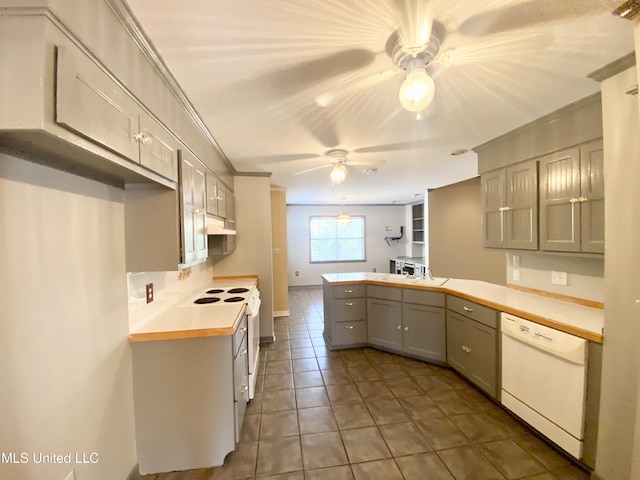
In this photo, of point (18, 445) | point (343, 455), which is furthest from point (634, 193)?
point (18, 445)

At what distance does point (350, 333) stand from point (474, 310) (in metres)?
1.54

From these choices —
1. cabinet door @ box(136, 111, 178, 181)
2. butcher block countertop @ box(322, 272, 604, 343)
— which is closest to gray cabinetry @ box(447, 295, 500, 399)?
butcher block countertop @ box(322, 272, 604, 343)

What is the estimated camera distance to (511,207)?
8.02ft

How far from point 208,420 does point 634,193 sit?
2834 mm

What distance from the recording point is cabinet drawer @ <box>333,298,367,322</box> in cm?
339

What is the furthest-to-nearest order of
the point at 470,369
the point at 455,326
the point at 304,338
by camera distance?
the point at 304,338 → the point at 455,326 → the point at 470,369

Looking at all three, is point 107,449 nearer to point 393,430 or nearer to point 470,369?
point 393,430

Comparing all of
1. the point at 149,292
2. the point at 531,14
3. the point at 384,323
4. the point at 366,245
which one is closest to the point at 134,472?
the point at 149,292

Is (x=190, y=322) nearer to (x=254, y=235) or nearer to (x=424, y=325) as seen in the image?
(x=254, y=235)

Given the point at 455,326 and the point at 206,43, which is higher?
the point at 206,43

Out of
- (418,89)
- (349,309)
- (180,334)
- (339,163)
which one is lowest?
(349,309)

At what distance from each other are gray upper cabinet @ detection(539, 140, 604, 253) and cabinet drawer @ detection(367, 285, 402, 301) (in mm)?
1483

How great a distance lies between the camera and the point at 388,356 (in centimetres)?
321

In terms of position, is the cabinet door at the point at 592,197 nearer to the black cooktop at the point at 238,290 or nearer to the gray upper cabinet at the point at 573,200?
the gray upper cabinet at the point at 573,200
